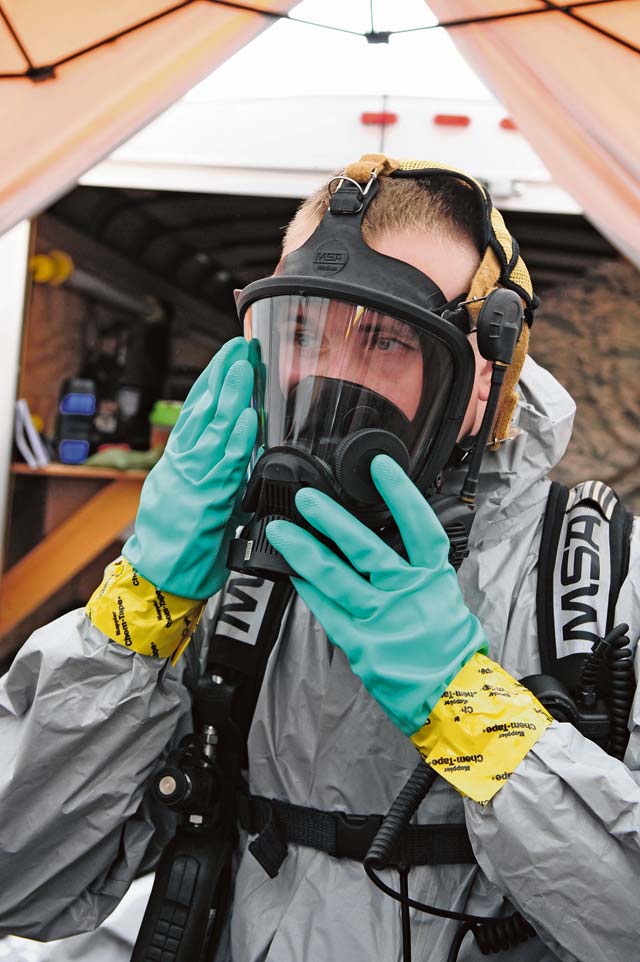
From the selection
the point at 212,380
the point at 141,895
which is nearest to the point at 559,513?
the point at 212,380

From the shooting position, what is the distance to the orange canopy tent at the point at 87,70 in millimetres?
2781

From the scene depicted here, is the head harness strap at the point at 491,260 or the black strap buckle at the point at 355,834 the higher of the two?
the head harness strap at the point at 491,260

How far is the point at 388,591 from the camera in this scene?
48.2 inches

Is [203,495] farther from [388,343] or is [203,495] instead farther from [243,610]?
[388,343]

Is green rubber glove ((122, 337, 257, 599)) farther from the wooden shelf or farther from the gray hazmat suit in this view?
the wooden shelf

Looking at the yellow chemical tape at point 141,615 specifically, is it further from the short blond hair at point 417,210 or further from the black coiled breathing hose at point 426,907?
the short blond hair at point 417,210

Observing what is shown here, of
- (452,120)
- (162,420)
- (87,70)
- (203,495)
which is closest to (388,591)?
(203,495)

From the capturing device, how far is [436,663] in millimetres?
1183

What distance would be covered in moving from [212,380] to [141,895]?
3.76ft

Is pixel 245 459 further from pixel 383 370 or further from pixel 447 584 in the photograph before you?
pixel 447 584

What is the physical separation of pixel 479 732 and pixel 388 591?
23 cm

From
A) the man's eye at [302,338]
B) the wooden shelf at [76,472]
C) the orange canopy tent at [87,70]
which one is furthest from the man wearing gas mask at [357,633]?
the wooden shelf at [76,472]

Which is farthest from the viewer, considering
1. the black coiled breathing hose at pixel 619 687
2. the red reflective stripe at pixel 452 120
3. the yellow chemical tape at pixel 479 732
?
the red reflective stripe at pixel 452 120

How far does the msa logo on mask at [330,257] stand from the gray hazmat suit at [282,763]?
39cm
